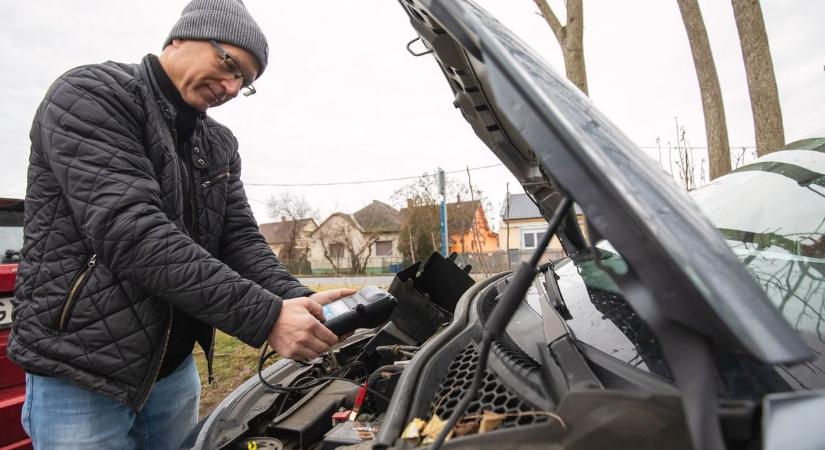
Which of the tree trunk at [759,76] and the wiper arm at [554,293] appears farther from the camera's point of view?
the tree trunk at [759,76]

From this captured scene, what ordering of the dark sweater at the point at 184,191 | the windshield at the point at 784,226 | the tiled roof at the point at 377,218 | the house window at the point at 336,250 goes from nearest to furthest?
the windshield at the point at 784,226, the dark sweater at the point at 184,191, the house window at the point at 336,250, the tiled roof at the point at 377,218

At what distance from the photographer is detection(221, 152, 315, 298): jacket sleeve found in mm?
1935

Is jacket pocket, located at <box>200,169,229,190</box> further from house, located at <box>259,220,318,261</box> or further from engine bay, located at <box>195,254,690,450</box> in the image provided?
house, located at <box>259,220,318,261</box>

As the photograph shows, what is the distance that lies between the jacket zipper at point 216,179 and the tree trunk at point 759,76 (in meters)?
5.68

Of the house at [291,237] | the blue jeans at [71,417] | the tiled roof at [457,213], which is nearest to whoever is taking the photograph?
the blue jeans at [71,417]

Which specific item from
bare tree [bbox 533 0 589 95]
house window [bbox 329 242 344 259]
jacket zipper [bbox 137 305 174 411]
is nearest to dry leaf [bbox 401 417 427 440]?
jacket zipper [bbox 137 305 174 411]

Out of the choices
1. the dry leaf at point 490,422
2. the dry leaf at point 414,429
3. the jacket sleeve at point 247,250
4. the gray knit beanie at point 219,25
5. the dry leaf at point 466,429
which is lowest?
the dry leaf at point 414,429

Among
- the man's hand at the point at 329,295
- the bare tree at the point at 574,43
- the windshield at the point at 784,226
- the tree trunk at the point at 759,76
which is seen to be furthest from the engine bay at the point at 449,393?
the bare tree at the point at 574,43

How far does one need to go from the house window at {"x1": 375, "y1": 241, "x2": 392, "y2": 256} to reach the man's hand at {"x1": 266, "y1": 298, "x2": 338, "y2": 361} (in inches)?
1614

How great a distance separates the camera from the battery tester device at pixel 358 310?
1.55m

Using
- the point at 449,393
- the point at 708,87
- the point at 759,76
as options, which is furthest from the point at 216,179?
the point at 708,87

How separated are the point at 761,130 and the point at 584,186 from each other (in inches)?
231

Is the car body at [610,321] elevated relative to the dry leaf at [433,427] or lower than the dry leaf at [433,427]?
elevated

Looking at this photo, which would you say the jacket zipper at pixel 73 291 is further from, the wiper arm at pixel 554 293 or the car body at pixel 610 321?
the wiper arm at pixel 554 293
